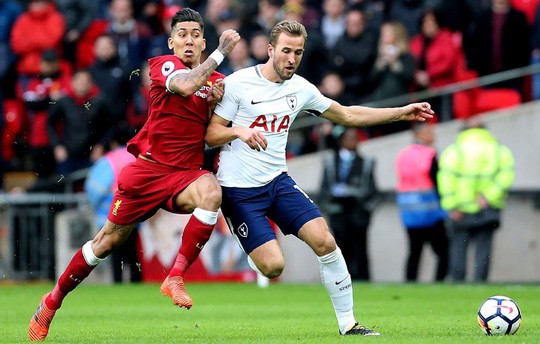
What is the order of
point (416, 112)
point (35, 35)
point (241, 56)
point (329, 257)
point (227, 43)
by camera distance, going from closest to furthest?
point (227, 43) < point (329, 257) < point (416, 112) < point (241, 56) < point (35, 35)

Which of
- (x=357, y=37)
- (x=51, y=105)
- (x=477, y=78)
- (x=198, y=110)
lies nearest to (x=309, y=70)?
(x=357, y=37)

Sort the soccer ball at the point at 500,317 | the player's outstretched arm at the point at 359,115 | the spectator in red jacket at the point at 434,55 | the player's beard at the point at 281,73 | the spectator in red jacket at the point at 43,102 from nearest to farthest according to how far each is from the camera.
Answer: the soccer ball at the point at 500,317 → the player's beard at the point at 281,73 → the player's outstretched arm at the point at 359,115 → the spectator in red jacket at the point at 434,55 → the spectator in red jacket at the point at 43,102

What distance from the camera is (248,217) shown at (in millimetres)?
10367

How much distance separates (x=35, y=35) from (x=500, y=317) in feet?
44.2

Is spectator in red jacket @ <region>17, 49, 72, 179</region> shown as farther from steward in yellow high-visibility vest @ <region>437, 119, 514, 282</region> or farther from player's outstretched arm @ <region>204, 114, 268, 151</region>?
player's outstretched arm @ <region>204, 114, 268, 151</region>

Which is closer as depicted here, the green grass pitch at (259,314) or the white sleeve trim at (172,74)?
the white sleeve trim at (172,74)

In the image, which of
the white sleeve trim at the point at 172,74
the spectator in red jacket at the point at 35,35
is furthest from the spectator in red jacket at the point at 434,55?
the white sleeve trim at the point at 172,74

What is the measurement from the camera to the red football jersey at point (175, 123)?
10.4 m

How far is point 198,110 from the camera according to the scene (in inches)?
411

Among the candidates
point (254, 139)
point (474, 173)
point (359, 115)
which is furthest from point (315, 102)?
point (474, 173)

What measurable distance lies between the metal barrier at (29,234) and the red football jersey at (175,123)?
32.3 ft

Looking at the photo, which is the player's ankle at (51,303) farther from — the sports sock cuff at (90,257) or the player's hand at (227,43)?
the player's hand at (227,43)

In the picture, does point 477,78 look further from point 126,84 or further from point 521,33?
point 126,84

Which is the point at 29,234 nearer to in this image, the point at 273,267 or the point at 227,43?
the point at 273,267
